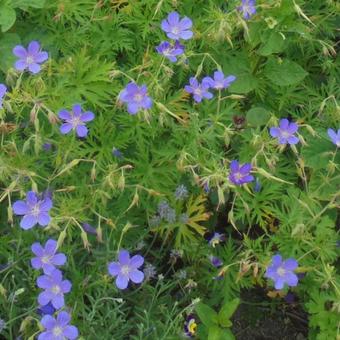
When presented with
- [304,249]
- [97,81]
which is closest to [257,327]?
[304,249]

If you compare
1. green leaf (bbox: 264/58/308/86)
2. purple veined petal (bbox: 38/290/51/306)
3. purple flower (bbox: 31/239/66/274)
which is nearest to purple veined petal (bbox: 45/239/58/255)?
purple flower (bbox: 31/239/66/274)

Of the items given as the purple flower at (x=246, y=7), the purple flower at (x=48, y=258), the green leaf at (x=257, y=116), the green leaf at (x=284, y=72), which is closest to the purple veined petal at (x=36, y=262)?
the purple flower at (x=48, y=258)

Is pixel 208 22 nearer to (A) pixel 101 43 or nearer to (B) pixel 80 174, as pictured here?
(A) pixel 101 43

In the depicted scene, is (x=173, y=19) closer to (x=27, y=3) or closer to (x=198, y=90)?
(x=198, y=90)

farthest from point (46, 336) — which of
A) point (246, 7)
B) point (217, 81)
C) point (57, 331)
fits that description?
point (246, 7)

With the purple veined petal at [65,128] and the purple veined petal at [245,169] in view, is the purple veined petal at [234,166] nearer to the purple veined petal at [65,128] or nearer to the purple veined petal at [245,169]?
the purple veined petal at [245,169]

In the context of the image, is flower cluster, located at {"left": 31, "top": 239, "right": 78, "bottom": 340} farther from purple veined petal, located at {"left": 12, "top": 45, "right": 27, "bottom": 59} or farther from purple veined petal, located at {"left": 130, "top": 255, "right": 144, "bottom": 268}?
purple veined petal, located at {"left": 12, "top": 45, "right": 27, "bottom": 59}
